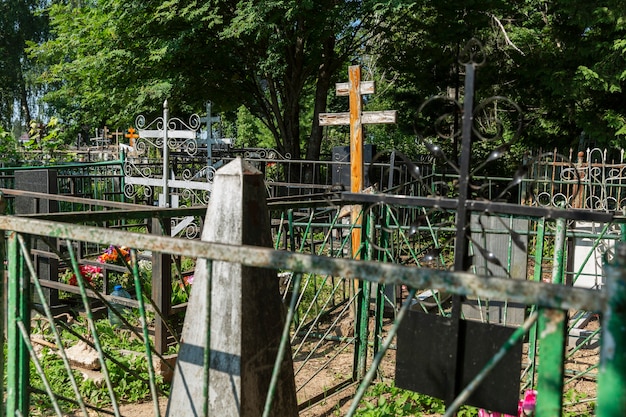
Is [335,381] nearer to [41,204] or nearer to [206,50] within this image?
[41,204]

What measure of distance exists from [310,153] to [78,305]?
10.4 meters

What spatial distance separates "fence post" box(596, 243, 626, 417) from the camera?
3.38 ft

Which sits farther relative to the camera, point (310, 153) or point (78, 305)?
point (310, 153)

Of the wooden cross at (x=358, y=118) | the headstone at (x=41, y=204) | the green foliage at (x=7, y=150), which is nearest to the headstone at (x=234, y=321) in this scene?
the headstone at (x=41, y=204)

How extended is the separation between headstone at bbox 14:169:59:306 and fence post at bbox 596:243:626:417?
15.9 ft

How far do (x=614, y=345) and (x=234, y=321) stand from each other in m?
1.42

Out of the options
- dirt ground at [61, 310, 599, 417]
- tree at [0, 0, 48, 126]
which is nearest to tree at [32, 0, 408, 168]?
dirt ground at [61, 310, 599, 417]

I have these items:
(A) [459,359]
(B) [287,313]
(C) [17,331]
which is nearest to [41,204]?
(C) [17,331]

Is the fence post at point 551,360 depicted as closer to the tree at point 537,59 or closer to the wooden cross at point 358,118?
the wooden cross at point 358,118

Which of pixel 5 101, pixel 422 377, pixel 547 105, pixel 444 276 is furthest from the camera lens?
pixel 5 101

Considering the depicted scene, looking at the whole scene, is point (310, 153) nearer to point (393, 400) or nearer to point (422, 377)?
point (393, 400)

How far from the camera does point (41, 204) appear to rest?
21.7 ft

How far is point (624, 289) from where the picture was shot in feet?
3.37

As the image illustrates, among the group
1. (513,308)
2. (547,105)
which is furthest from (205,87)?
(513,308)
